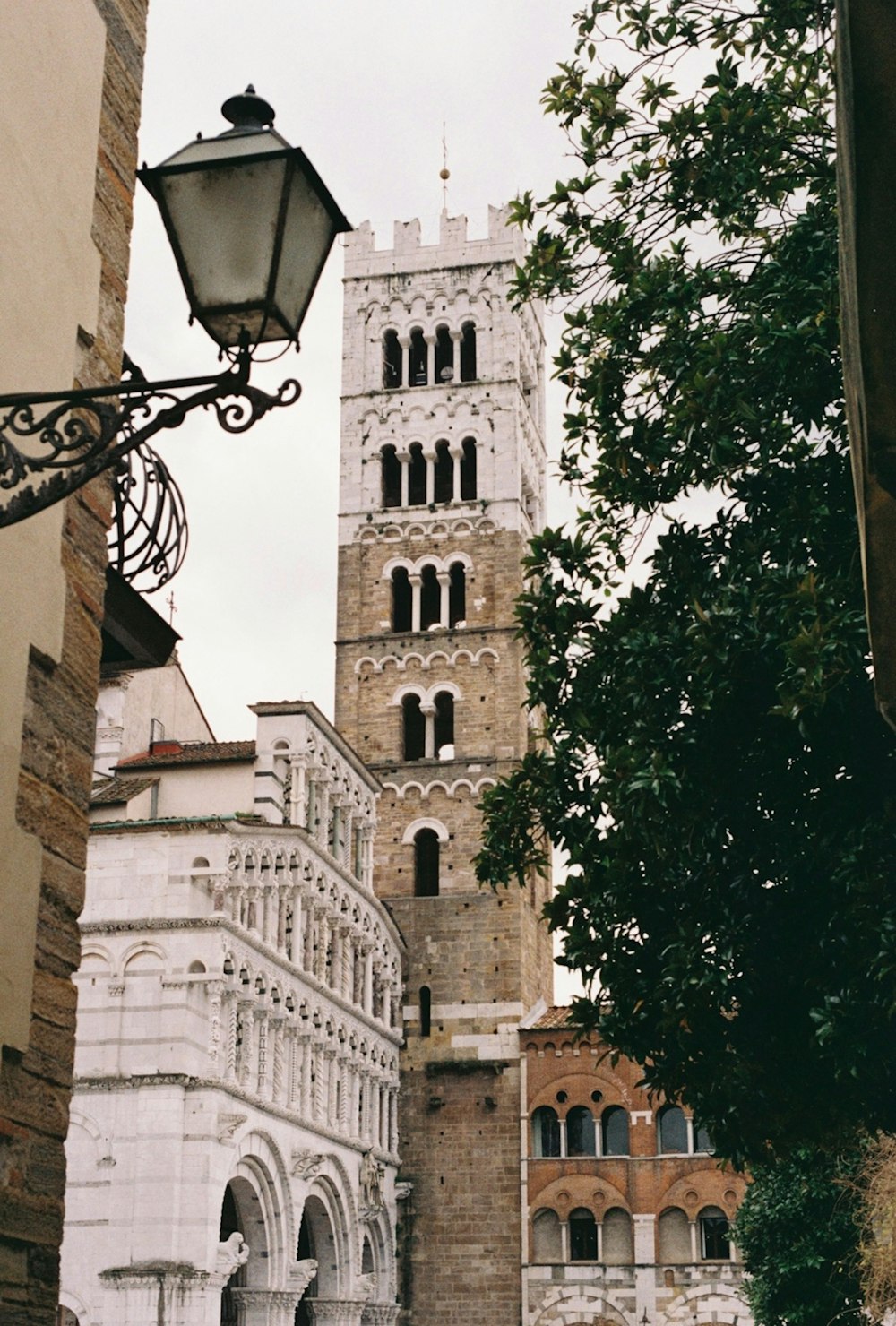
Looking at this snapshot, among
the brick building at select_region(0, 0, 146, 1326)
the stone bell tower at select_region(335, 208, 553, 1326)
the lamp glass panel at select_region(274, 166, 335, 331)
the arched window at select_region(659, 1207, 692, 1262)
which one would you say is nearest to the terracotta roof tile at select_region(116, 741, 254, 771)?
the stone bell tower at select_region(335, 208, 553, 1326)

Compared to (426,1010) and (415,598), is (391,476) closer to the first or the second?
(415,598)

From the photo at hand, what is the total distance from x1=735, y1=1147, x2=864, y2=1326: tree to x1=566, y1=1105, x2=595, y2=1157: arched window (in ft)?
39.7

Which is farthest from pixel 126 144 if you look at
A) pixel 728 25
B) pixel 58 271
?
pixel 728 25

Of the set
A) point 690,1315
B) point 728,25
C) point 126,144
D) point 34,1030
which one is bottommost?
point 690,1315

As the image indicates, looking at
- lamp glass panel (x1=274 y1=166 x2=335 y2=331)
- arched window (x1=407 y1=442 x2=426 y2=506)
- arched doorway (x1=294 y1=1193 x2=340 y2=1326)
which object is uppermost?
arched window (x1=407 y1=442 x2=426 y2=506)

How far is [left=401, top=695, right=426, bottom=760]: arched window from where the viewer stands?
139 feet

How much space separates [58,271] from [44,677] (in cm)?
154

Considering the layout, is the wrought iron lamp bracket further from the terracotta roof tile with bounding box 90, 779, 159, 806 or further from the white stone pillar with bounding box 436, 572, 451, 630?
the white stone pillar with bounding box 436, 572, 451, 630

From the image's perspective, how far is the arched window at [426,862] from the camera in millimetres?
41031

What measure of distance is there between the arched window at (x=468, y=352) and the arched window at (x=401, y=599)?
583 centimetres

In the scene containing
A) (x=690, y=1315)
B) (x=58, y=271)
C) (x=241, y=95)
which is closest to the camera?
(x=241, y=95)

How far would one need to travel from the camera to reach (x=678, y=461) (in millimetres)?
11797

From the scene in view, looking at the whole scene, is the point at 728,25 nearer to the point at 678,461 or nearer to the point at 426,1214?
the point at 678,461

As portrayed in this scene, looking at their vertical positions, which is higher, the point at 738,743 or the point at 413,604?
the point at 413,604
